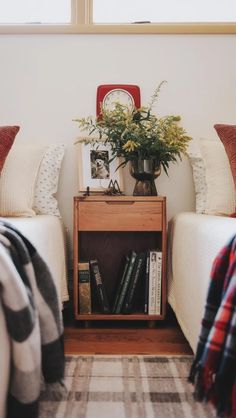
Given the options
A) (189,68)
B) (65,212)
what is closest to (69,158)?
(65,212)

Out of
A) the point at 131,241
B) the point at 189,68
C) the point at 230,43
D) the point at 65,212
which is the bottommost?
the point at 131,241

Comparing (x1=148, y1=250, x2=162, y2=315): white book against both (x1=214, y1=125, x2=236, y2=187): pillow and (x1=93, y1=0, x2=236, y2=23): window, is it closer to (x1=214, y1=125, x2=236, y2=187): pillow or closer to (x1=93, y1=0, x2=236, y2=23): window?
(x1=214, y1=125, x2=236, y2=187): pillow

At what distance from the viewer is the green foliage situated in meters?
1.78

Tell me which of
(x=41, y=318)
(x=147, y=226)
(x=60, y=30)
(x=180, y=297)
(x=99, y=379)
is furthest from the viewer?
(x=60, y=30)

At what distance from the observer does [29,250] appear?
938 millimetres

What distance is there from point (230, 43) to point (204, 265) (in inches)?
55.0

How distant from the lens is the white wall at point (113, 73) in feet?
6.76

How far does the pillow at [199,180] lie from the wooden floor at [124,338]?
1.91 ft

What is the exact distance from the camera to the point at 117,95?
6.68 feet

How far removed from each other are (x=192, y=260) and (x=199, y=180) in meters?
0.62

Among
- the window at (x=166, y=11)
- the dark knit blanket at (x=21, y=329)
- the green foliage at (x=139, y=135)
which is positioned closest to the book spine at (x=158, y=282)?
the green foliage at (x=139, y=135)

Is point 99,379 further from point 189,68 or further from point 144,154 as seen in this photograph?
point 189,68

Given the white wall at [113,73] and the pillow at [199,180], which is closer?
the pillow at [199,180]

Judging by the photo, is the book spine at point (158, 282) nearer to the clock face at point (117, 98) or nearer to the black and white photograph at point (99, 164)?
the black and white photograph at point (99, 164)
